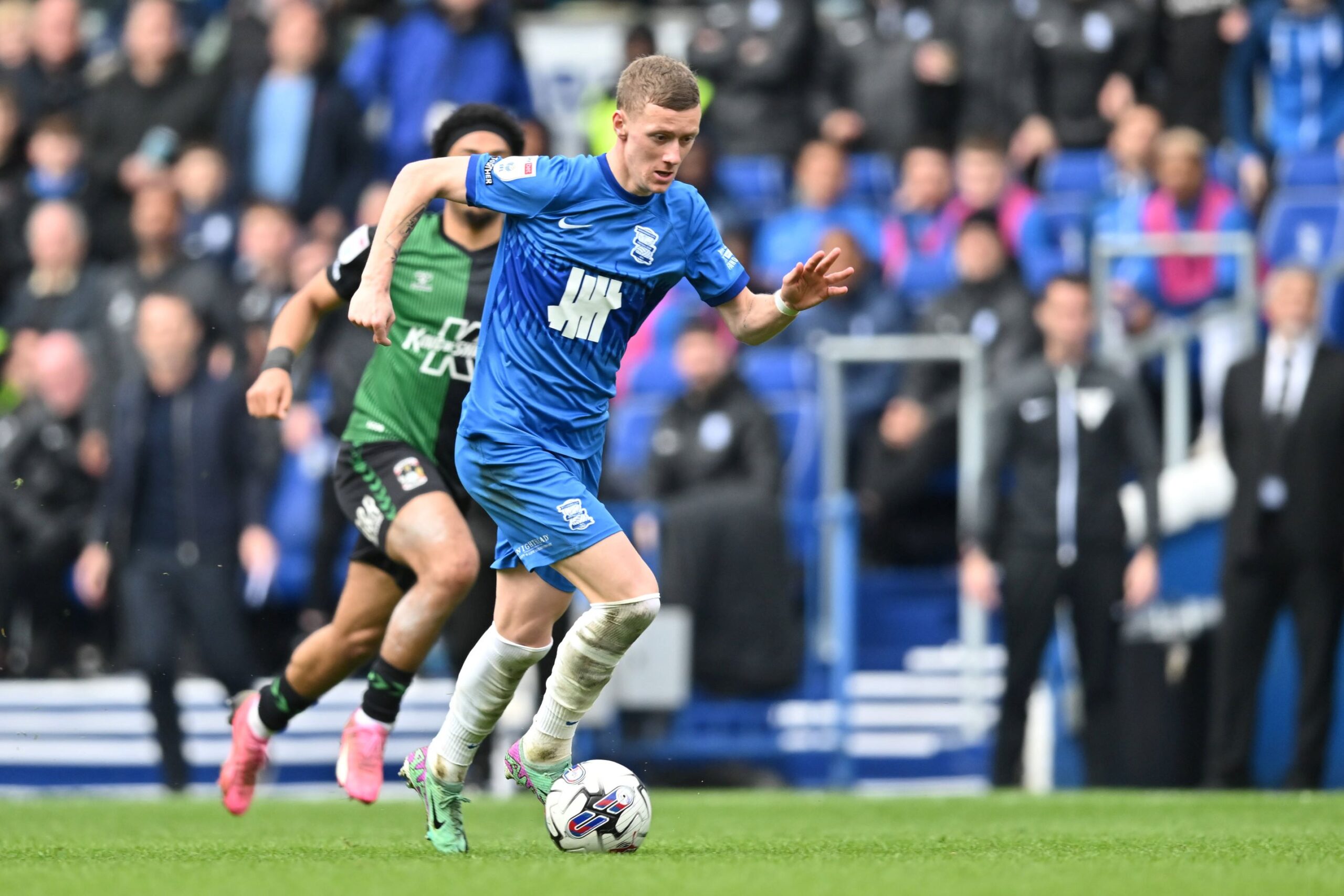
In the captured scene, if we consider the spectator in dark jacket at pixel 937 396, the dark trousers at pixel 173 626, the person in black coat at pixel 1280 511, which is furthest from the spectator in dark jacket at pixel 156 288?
the person in black coat at pixel 1280 511

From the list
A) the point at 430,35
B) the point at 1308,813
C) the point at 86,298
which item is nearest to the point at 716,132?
the point at 430,35

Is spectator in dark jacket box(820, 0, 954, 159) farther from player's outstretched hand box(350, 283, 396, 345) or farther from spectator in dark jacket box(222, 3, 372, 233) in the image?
player's outstretched hand box(350, 283, 396, 345)

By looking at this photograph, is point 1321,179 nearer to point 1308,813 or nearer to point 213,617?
point 1308,813

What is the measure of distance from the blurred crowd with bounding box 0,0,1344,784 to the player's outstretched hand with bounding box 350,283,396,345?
428 cm

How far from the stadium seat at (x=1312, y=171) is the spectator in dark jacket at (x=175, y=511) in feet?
23.3

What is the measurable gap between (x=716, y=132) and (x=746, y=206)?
90 cm

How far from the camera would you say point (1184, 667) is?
11.8m

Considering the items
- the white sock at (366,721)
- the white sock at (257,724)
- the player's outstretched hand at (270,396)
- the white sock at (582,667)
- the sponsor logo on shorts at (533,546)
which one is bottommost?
the white sock at (257,724)

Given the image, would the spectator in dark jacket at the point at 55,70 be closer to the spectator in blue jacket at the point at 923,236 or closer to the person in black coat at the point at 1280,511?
the spectator in blue jacket at the point at 923,236

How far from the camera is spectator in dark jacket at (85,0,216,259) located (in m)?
15.7

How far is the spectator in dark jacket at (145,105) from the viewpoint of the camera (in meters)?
15.7

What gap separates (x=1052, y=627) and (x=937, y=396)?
1879 mm

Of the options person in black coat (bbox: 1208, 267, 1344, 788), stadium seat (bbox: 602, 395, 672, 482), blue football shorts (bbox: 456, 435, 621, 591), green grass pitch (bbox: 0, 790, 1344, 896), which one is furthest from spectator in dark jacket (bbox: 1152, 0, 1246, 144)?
blue football shorts (bbox: 456, 435, 621, 591)

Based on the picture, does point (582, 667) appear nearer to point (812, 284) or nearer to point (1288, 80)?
point (812, 284)
